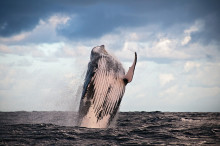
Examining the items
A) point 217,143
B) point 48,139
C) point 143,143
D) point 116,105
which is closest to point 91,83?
point 116,105

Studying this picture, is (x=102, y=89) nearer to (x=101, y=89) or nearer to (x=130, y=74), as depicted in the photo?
(x=101, y=89)

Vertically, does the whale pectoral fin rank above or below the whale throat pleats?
above

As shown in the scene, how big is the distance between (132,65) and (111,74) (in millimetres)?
789

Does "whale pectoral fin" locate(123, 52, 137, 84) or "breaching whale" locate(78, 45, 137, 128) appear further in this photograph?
"whale pectoral fin" locate(123, 52, 137, 84)

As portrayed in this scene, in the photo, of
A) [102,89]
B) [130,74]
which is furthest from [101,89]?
[130,74]

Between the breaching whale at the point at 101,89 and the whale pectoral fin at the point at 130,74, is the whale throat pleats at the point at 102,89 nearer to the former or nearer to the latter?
the breaching whale at the point at 101,89

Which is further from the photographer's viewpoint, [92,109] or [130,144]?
[92,109]

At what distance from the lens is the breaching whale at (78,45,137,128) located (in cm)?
909

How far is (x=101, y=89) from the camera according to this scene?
29.9ft

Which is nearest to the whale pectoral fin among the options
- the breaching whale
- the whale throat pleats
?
the breaching whale

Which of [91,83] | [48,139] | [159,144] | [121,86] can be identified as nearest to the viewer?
[159,144]

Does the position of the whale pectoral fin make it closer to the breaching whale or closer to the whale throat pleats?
the breaching whale

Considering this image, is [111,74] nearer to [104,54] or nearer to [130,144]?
[104,54]

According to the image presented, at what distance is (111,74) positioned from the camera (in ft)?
30.5
